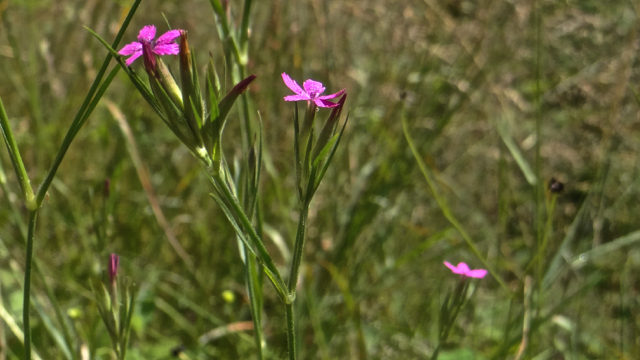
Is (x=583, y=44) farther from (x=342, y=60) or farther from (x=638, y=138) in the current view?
(x=342, y=60)

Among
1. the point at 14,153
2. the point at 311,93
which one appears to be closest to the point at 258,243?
the point at 311,93

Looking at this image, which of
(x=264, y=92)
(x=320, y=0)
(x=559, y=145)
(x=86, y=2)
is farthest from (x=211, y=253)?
(x=559, y=145)

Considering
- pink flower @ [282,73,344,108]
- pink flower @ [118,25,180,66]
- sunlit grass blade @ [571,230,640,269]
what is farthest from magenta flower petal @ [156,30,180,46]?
sunlit grass blade @ [571,230,640,269]

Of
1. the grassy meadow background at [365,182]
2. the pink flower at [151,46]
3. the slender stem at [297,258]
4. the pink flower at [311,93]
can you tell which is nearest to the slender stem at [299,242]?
the slender stem at [297,258]

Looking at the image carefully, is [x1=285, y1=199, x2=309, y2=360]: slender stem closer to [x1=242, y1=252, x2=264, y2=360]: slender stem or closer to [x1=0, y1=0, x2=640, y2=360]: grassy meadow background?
[x1=242, y1=252, x2=264, y2=360]: slender stem

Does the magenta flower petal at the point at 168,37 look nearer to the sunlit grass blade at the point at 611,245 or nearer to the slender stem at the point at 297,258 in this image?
the slender stem at the point at 297,258

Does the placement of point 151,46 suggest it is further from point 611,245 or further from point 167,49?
point 611,245

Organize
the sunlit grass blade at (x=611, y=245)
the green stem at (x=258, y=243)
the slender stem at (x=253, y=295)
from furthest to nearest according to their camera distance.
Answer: the sunlit grass blade at (x=611, y=245) → the slender stem at (x=253, y=295) → the green stem at (x=258, y=243)

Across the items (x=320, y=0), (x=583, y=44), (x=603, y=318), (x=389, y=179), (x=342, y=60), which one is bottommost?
(x=603, y=318)

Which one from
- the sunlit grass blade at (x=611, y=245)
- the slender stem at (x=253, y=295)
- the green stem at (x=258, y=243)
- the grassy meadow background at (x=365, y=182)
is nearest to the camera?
the green stem at (x=258, y=243)
